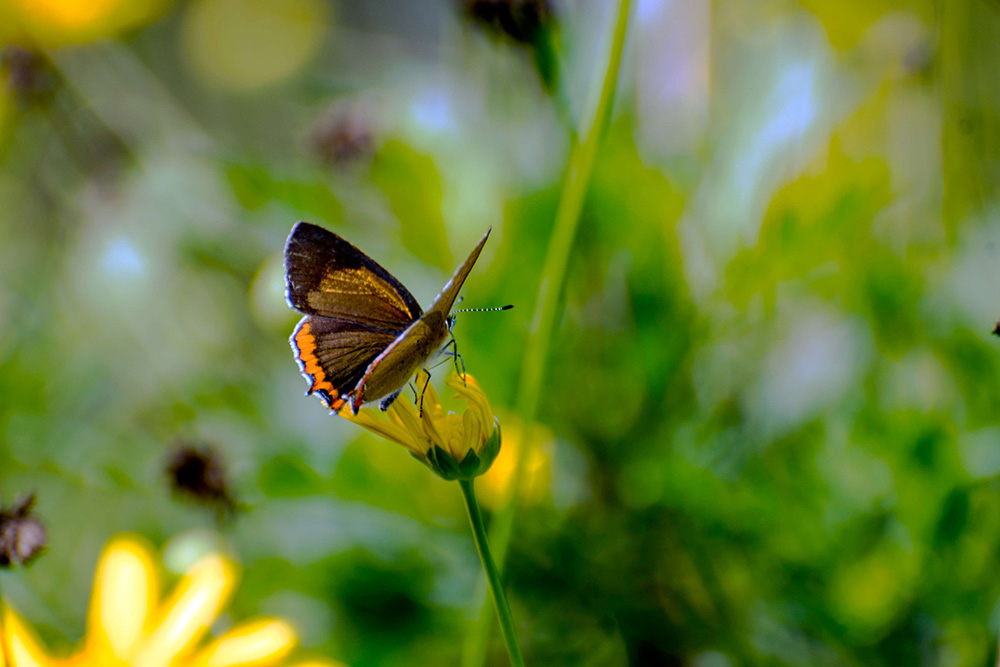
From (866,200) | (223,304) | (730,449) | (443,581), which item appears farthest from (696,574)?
(223,304)

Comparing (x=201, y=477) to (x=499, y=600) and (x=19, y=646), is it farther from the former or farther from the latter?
(x=499, y=600)

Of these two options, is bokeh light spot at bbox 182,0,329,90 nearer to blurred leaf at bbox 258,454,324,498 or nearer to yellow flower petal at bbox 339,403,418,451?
blurred leaf at bbox 258,454,324,498

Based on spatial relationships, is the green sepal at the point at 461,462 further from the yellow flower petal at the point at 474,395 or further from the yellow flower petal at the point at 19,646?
the yellow flower petal at the point at 19,646

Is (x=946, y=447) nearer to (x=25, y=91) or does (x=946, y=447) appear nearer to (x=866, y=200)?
(x=866, y=200)

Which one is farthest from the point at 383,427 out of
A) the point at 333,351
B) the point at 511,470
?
the point at 511,470

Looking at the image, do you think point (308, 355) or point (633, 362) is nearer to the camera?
point (308, 355)
